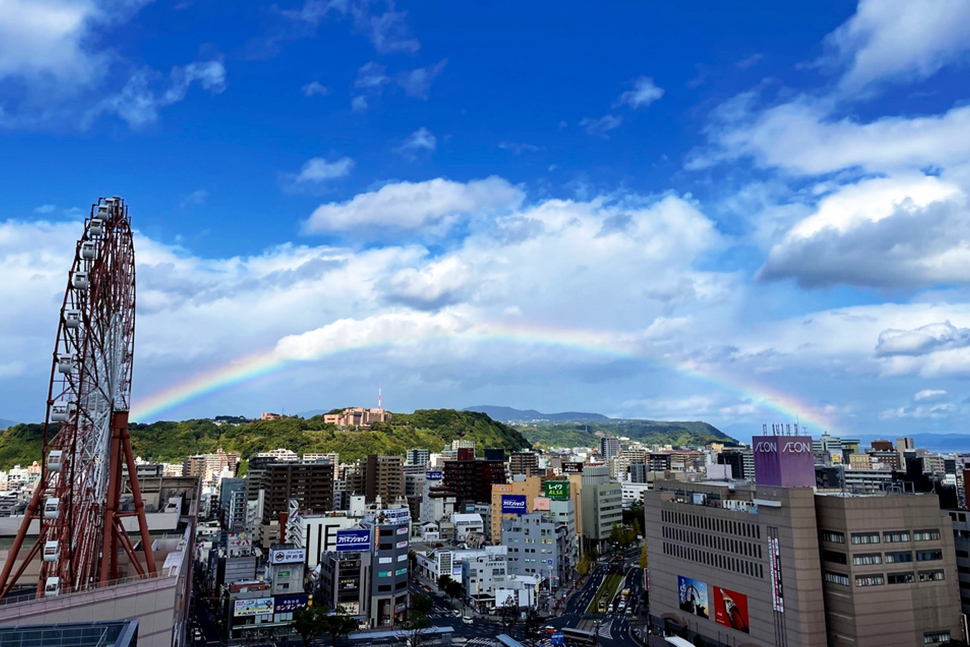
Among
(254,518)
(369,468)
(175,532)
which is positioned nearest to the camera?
(175,532)

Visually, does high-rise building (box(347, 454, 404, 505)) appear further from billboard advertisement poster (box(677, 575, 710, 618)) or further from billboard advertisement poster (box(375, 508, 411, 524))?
billboard advertisement poster (box(677, 575, 710, 618))

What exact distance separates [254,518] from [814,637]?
59.7 meters

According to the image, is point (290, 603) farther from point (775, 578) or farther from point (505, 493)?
point (505, 493)

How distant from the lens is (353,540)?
41750 millimetres

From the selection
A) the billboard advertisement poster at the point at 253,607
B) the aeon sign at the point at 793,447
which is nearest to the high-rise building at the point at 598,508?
the billboard advertisement poster at the point at 253,607

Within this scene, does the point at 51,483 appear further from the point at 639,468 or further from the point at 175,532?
the point at 639,468

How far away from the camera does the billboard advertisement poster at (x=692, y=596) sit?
1337 inches

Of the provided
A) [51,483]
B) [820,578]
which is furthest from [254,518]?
[820,578]

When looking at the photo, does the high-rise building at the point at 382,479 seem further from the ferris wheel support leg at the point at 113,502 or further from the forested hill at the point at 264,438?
the ferris wheel support leg at the point at 113,502

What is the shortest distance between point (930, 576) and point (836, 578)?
449 centimetres

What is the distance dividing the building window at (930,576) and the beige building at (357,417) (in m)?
130

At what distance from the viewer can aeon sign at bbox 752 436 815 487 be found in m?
30.4

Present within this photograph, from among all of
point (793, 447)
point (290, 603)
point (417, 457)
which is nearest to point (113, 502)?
point (290, 603)

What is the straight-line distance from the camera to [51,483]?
19.9 meters
